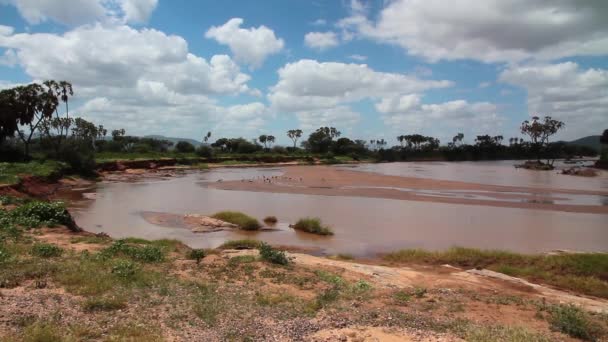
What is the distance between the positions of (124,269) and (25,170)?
114ft

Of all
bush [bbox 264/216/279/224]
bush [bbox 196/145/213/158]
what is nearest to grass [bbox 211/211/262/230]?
bush [bbox 264/216/279/224]

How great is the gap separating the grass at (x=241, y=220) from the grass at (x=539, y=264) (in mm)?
9090

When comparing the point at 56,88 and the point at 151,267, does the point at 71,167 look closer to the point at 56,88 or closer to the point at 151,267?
the point at 56,88

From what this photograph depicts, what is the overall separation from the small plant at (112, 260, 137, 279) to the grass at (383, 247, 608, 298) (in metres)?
11.0

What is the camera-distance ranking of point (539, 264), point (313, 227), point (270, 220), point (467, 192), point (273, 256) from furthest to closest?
point (467, 192) → point (270, 220) → point (313, 227) → point (539, 264) → point (273, 256)

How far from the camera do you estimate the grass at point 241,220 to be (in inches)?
982

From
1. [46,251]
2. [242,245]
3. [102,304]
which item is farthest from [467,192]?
[102,304]

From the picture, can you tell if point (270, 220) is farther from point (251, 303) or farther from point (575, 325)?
point (575, 325)

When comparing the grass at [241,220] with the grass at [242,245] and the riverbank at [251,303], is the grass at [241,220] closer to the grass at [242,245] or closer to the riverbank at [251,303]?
the grass at [242,245]

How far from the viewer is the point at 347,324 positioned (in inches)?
320

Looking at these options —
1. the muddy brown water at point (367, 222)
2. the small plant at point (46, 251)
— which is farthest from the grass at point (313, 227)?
the small plant at point (46, 251)

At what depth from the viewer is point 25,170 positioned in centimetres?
3831

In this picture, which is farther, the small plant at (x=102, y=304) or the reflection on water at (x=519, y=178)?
the reflection on water at (x=519, y=178)

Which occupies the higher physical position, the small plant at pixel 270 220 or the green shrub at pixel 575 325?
the green shrub at pixel 575 325
